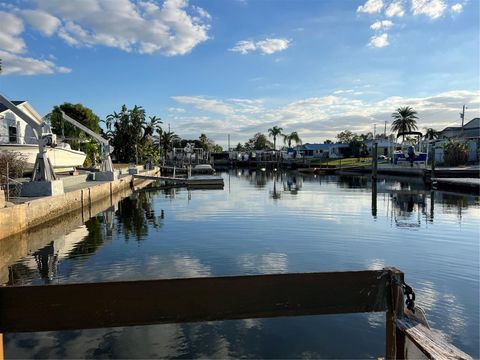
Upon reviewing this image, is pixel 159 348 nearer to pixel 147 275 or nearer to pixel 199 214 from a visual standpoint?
pixel 147 275

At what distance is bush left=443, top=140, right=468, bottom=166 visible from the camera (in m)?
54.4

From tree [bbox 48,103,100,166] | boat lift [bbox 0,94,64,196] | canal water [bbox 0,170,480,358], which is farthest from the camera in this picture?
tree [bbox 48,103,100,166]

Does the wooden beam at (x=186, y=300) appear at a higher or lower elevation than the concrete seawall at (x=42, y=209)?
higher

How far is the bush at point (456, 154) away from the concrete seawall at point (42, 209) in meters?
48.0

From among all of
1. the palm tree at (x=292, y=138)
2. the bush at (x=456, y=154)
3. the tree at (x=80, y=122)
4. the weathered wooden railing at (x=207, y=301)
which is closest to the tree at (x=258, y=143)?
the palm tree at (x=292, y=138)

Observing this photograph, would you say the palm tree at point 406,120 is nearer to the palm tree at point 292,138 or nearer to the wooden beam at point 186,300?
the palm tree at point 292,138

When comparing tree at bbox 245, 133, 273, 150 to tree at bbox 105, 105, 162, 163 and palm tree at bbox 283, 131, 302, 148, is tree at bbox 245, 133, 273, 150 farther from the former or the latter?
tree at bbox 105, 105, 162, 163

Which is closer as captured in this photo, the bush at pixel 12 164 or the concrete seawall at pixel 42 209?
the concrete seawall at pixel 42 209

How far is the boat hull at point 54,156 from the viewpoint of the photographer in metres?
28.4

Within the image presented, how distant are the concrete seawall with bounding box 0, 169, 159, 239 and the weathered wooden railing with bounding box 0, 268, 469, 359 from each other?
12.5 meters

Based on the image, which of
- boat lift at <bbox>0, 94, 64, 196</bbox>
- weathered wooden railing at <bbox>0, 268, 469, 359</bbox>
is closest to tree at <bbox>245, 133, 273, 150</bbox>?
→ boat lift at <bbox>0, 94, 64, 196</bbox>

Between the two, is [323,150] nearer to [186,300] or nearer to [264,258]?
[264,258]

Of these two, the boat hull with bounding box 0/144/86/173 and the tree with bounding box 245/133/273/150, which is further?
the tree with bounding box 245/133/273/150

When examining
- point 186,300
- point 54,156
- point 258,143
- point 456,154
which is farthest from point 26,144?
point 258,143
